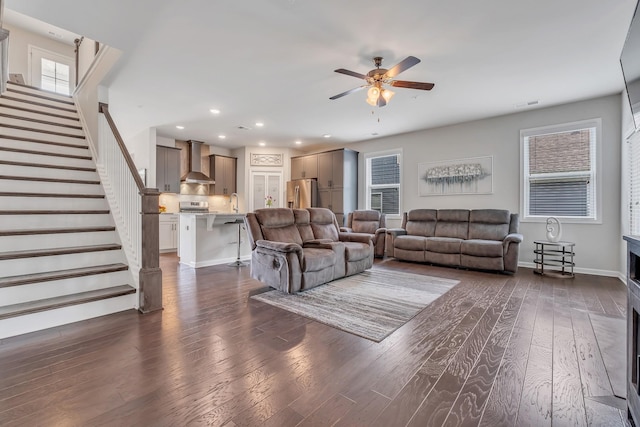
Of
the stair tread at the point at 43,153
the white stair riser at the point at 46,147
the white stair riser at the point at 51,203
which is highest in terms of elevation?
the white stair riser at the point at 46,147

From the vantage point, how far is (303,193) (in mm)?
7441

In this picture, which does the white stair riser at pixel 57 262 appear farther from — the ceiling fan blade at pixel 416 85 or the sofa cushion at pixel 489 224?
the sofa cushion at pixel 489 224

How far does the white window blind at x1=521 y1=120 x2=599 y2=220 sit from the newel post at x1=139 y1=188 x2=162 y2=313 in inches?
226

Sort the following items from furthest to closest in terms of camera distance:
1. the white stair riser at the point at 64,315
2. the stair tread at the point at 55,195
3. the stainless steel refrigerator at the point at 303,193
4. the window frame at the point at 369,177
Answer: the stainless steel refrigerator at the point at 303,193
the window frame at the point at 369,177
the stair tread at the point at 55,195
the white stair riser at the point at 64,315

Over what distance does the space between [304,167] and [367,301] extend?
5127mm

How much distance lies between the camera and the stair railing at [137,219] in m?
2.74

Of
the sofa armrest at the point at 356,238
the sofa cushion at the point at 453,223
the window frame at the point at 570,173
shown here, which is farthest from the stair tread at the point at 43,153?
the window frame at the point at 570,173

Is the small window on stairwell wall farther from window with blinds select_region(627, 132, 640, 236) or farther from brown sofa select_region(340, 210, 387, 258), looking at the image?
window with blinds select_region(627, 132, 640, 236)

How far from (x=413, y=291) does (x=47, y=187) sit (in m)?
4.50

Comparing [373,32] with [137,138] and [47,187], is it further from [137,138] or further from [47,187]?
[137,138]

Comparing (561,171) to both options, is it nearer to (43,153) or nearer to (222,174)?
(222,174)

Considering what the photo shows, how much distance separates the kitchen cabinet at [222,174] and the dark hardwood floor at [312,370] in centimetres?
533

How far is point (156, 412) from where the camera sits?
139 cm

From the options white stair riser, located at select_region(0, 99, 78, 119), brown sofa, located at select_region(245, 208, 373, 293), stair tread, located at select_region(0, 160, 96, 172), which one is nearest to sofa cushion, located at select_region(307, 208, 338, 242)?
brown sofa, located at select_region(245, 208, 373, 293)
